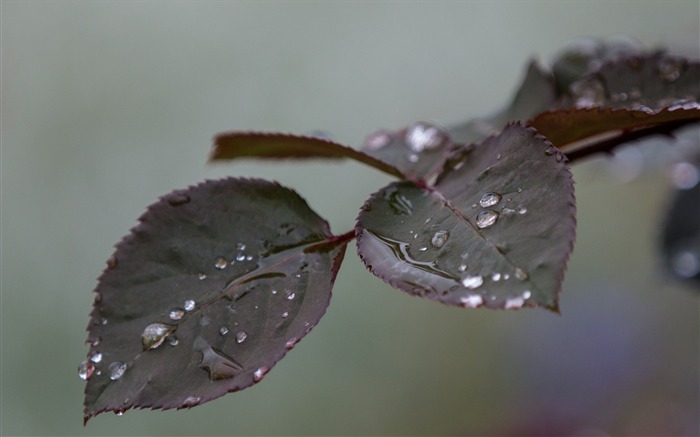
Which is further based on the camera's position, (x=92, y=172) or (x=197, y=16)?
(x=197, y=16)

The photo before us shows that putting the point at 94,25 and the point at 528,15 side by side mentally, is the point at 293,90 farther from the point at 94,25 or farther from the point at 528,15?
the point at 528,15

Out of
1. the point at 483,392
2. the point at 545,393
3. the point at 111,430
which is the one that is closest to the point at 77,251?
the point at 111,430

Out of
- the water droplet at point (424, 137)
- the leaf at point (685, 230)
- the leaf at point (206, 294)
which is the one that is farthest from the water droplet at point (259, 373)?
the leaf at point (685, 230)

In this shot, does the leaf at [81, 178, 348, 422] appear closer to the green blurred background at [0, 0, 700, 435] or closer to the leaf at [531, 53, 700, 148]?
the leaf at [531, 53, 700, 148]

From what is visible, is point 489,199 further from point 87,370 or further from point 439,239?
point 87,370

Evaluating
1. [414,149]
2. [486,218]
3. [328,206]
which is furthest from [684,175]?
[328,206]

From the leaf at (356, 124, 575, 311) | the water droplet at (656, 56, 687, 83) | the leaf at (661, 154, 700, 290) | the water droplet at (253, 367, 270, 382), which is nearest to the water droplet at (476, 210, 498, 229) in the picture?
the leaf at (356, 124, 575, 311)
